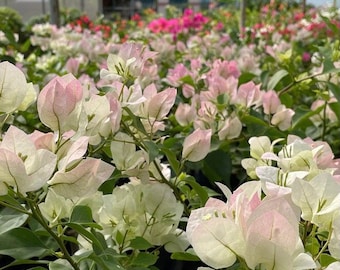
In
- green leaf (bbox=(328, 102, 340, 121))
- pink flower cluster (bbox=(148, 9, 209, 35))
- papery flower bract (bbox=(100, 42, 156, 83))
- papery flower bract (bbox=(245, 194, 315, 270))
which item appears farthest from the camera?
pink flower cluster (bbox=(148, 9, 209, 35))

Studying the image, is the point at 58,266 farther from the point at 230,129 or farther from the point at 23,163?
the point at 230,129

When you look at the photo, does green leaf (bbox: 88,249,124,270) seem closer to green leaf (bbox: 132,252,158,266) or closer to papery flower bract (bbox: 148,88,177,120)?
green leaf (bbox: 132,252,158,266)

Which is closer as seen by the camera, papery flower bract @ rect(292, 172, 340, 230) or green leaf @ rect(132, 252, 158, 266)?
papery flower bract @ rect(292, 172, 340, 230)

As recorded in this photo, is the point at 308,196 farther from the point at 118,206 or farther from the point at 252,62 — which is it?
the point at 252,62

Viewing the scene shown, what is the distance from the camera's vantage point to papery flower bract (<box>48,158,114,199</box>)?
516 millimetres

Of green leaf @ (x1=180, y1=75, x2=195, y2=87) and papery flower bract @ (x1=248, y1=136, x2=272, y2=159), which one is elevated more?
papery flower bract @ (x1=248, y1=136, x2=272, y2=159)

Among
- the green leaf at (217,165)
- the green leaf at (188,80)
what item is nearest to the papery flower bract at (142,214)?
the green leaf at (217,165)

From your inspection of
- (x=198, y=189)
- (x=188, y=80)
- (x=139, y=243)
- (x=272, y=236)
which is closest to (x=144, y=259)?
(x=139, y=243)

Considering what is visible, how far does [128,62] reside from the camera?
741mm

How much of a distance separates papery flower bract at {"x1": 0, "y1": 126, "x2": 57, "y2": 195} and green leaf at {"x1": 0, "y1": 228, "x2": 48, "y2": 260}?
83mm

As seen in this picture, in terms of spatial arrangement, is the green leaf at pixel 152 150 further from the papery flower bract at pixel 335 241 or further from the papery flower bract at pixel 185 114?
the papery flower bract at pixel 185 114

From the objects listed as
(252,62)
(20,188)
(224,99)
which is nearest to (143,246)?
(20,188)

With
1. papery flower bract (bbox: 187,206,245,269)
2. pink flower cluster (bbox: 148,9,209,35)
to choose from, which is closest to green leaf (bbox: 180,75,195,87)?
papery flower bract (bbox: 187,206,245,269)

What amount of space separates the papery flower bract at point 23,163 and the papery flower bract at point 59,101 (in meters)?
→ 0.06
